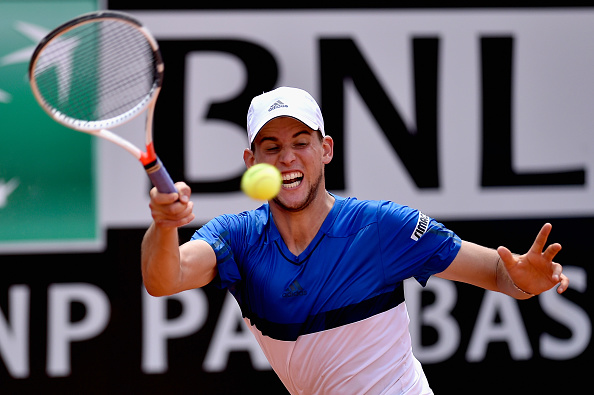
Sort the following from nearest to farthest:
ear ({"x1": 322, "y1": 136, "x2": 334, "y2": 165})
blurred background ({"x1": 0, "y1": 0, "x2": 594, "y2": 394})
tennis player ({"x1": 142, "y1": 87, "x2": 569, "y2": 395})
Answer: tennis player ({"x1": 142, "y1": 87, "x2": 569, "y2": 395})
ear ({"x1": 322, "y1": 136, "x2": 334, "y2": 165})
blurred background ({"x1": 0, "y1": 0, "x2": 594, "y2": 394})

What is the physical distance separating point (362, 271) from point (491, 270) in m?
0.45

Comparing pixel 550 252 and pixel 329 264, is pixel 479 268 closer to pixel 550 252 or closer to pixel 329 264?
pixel 550 252

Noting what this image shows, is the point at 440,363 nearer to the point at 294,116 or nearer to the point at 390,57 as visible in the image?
the point at 390,57

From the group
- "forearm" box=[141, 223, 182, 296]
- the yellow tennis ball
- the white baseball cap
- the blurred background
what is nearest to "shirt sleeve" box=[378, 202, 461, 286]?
the white baseball cap

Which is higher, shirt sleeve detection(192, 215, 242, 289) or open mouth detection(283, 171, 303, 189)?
open mouth detection(283, 171, 303, 189)

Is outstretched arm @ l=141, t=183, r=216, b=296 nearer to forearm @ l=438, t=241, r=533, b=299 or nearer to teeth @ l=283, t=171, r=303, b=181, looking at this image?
teeth @ l=283, t=171, r=303, b=181

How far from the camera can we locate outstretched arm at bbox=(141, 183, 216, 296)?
7.28 ft

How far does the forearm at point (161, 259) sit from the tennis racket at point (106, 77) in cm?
19

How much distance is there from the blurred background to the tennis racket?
2.49 feet

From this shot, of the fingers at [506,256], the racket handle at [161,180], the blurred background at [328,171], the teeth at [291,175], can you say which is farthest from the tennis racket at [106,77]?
the fingers at [506,256]

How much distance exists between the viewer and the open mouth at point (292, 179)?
8.93ft

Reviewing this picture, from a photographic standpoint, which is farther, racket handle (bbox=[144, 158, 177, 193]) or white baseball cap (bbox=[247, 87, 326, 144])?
white baseball cap (bbox=[247, 87, 326, 144])

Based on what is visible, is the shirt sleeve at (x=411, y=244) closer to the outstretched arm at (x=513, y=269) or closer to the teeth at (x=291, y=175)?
the outstretched arm at (x=513, y=269)

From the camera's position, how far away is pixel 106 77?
3.13 m
